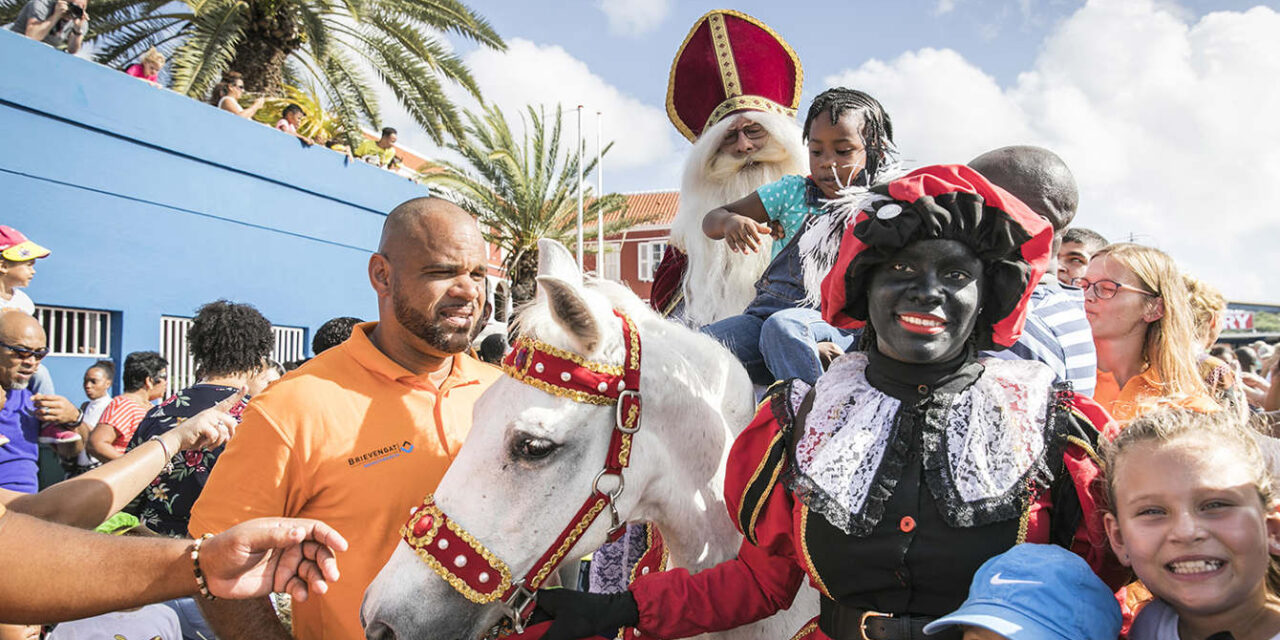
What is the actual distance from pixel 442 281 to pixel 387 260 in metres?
0.22

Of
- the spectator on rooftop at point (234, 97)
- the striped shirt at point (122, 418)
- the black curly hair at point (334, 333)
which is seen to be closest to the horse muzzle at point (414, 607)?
the black curly hair at point (334, 333)

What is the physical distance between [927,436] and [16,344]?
525cm

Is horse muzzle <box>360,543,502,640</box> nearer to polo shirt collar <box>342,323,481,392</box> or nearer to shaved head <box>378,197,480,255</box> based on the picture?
polo shirt collar <box>342,323,481,392</box>

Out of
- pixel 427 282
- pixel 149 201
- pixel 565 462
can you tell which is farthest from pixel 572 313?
pixel 149 201

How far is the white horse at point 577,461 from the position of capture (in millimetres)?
1942

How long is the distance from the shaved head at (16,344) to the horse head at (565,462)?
4.06m

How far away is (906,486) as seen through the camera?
1.73m

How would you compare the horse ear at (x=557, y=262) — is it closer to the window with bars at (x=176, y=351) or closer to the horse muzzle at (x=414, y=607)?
the horse muzzle at (x=414, y=607)

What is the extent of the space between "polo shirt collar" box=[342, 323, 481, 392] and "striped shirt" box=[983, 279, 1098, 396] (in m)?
1.82

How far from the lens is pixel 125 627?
3.04 meters

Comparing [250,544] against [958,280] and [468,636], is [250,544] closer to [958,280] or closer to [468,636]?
[468,636]

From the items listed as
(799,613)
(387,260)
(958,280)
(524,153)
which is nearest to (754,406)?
(799,613)

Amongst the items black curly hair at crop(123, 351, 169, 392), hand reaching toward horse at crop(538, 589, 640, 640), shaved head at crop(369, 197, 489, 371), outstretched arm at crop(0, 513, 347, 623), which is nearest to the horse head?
hand reaching toward horse at crop(538, 589, 640, 640)

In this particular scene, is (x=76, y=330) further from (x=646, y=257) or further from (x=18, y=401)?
(x=646, y=257)
